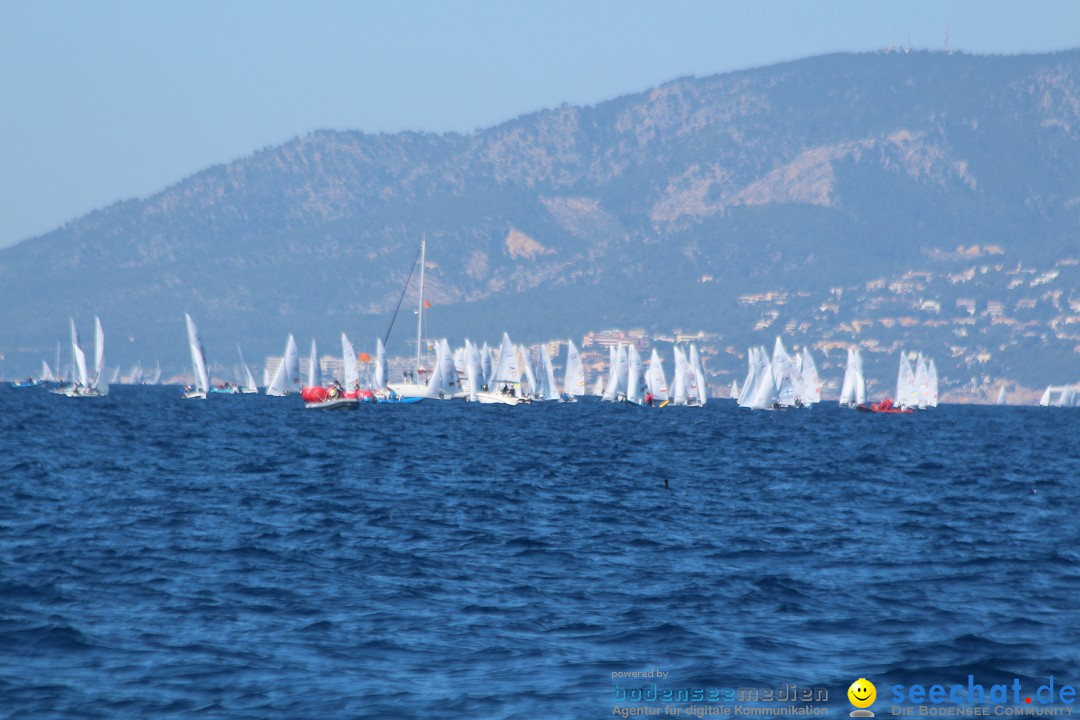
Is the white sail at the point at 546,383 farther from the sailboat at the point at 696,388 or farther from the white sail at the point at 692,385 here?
the sailboat at the point at 696,388

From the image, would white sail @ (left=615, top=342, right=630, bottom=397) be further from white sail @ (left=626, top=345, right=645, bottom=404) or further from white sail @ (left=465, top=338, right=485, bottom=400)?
white sail @ (left=465, top=338, right=485, bottom=400)

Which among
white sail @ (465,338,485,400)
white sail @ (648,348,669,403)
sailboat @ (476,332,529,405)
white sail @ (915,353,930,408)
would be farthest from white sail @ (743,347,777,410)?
white sail @ (915,353,930,408)

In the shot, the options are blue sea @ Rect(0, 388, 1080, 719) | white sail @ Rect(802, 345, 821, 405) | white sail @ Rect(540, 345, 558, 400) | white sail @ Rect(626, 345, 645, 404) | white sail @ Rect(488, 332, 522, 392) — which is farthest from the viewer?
white sail @ Rect(540, 345, 558, 400)

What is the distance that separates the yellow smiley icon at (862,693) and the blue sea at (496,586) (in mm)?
190

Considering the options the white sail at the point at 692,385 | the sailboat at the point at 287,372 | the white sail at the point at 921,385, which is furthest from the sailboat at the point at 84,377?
the white sail at the point at 921,385

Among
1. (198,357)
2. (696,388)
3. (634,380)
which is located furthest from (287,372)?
(696,388)

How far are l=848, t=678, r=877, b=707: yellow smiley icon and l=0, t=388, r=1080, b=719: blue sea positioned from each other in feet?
0.62

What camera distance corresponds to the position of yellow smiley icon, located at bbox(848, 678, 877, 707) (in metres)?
18.9

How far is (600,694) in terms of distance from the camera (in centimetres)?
1930

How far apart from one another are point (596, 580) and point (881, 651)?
713 cm

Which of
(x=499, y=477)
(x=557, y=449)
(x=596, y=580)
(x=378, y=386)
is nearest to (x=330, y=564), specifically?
(x=596, y=580)

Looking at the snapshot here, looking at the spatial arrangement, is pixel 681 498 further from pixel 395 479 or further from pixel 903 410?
pixel 903 410

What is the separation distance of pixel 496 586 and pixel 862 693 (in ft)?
30.4

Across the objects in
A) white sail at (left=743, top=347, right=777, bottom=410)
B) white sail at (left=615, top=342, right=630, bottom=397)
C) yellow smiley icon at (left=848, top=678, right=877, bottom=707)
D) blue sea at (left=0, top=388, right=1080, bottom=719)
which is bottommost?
yellow smiley icon at (left=848, top=678, right=877, bottom=707)
